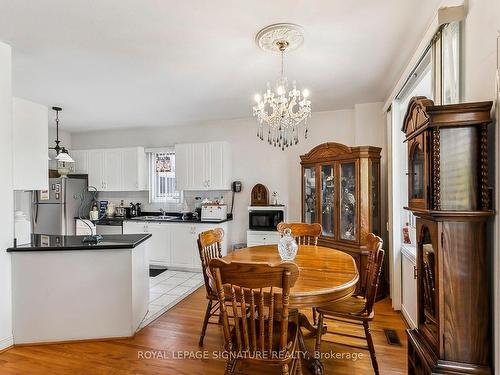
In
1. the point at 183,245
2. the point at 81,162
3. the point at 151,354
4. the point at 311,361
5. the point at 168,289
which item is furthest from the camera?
the point at 81,162

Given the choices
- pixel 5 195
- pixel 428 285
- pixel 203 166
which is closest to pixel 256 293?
pixel 428 285

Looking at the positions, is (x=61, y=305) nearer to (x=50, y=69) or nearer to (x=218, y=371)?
(x=218, y=371)

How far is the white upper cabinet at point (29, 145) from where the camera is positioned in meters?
2.72

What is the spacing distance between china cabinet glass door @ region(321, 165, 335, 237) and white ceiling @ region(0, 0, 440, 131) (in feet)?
3.38

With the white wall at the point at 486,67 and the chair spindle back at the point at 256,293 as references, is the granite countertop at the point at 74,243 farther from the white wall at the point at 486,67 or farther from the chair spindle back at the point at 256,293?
the white wall at the point at 486,67

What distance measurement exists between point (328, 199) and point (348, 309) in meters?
1.89

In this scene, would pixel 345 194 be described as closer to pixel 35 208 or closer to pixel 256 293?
pixel 256 293

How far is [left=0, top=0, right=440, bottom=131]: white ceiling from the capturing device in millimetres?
1945

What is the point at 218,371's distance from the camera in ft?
7.18

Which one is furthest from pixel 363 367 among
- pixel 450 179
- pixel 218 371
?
pixel 450 179

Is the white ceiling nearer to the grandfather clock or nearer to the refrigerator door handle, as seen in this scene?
the grandfather clock

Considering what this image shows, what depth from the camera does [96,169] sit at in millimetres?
5562

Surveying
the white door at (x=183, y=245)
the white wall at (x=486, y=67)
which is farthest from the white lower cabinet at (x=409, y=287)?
the white door at (x=183, y=245)

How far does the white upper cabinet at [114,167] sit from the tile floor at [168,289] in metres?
1.88
